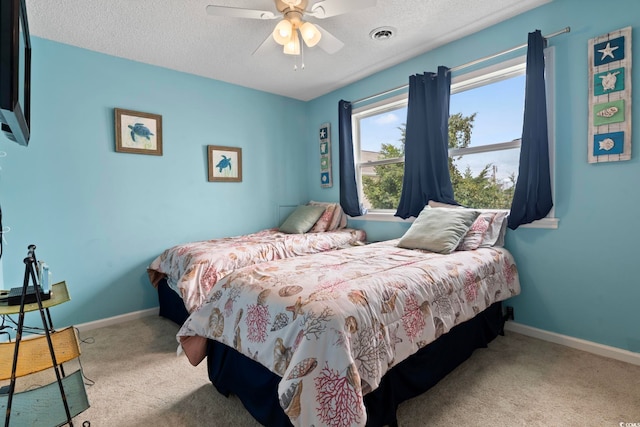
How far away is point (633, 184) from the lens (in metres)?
1.93

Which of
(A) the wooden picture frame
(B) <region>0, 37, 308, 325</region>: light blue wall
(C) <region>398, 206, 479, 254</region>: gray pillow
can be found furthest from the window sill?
(A) the wooden picture frame

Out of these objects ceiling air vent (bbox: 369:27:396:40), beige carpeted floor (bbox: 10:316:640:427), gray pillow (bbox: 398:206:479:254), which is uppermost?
ceiling air vent (bbox: 369:27:396:40)

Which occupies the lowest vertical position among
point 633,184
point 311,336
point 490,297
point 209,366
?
point 209,366

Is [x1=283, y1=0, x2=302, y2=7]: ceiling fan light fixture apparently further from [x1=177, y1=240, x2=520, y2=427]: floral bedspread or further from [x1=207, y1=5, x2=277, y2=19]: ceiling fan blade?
[x1=177, y1=240, x2=520, y2=427]: floral bedspread

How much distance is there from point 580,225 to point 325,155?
2.68m

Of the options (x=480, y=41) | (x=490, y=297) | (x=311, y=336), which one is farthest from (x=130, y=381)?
(x=480, y=41)

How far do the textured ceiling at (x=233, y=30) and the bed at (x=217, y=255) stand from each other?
1.68 m

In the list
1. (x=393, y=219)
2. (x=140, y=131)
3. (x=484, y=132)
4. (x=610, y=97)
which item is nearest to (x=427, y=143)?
(x=484, y=132)

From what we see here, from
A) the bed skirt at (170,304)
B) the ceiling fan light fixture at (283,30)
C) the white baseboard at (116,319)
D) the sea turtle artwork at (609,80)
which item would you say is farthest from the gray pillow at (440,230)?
the white baseboard at (116,319)

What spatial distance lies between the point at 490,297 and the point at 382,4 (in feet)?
7.02

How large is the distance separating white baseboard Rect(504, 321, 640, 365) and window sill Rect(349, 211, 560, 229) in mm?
774

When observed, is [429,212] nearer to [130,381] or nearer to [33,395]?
[130,381]

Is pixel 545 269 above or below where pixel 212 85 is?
below

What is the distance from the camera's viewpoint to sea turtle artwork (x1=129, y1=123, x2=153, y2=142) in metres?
2.99
